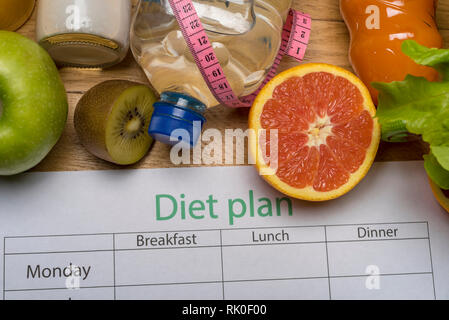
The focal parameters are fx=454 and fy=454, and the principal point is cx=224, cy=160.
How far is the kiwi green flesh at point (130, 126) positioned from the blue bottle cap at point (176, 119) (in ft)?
0.14

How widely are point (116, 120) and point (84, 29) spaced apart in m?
0.16

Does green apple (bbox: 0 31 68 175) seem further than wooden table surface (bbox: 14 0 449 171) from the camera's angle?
No

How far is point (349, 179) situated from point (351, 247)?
15 cm

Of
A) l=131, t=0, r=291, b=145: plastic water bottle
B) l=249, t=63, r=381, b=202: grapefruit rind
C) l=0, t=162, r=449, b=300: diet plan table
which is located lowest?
l=0, t=162, r=449, b=300: diet plan table

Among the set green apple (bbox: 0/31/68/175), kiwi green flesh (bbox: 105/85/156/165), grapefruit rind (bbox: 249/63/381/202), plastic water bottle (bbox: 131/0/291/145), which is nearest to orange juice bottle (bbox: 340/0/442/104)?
grapefruit rind (bbox: 249/63/381/202)

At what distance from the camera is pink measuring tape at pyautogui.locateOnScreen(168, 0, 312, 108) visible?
74 cm

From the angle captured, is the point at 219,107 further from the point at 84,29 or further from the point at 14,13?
the point at 14,13

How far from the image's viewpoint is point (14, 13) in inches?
32.3

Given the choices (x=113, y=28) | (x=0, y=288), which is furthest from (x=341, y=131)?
(x=0, y=288)

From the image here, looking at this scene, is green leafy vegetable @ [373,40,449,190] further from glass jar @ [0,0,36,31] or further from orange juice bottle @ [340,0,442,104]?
glass jar @ [0,0,36,31]

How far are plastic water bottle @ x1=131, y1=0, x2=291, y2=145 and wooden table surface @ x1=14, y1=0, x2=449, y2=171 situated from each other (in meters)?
0.06

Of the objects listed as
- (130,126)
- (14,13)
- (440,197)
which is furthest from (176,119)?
(440,197)

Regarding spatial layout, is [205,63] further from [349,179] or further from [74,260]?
[74,260]
